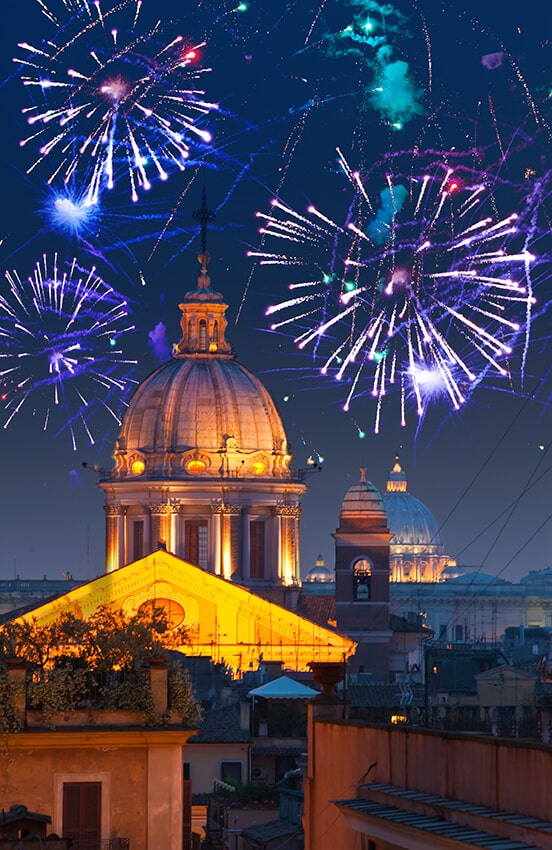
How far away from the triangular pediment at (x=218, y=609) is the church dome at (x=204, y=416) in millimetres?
15457

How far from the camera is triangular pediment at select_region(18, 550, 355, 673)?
110 metres

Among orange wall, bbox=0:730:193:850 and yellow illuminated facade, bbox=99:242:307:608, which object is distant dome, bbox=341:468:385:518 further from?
orange wall, bbox=0:730:193:850

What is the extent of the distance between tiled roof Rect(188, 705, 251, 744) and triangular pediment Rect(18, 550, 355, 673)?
3592cm

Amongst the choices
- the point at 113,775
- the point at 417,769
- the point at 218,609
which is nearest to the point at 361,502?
the point at 218,609

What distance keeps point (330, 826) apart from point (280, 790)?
32.5 meters

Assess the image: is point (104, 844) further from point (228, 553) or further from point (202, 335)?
point (202, 335)

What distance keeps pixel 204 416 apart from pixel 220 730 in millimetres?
57443

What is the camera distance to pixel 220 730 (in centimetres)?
7000

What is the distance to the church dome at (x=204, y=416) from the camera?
126500mm

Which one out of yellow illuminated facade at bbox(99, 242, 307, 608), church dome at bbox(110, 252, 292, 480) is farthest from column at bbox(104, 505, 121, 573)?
church dome at bbox(110, 252, 292, 480)

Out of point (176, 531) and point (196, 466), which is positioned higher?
point (196, 466)

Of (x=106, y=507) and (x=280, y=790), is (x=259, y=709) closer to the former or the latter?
(x=280, y=790)

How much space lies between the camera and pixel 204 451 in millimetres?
126688

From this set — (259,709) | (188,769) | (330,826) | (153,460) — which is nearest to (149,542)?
(153,460)
